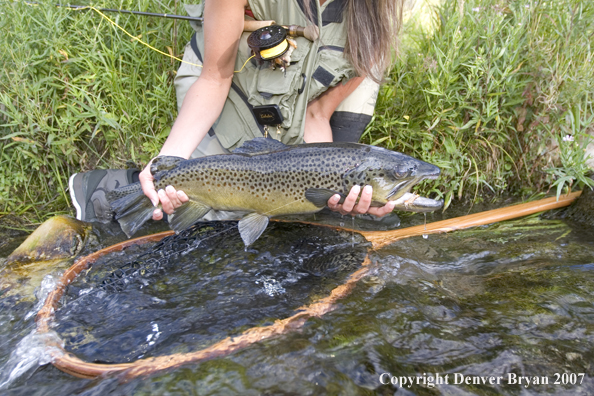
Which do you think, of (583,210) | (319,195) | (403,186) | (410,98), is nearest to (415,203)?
(403,186)

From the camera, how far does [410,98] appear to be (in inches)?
165

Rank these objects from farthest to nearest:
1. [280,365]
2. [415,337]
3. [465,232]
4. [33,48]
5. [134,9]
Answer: [134,9] < [33,48] < [465,232] < [415,337] < [280,365]

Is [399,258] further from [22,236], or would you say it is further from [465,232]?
[22,236]

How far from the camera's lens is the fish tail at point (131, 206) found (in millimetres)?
2936

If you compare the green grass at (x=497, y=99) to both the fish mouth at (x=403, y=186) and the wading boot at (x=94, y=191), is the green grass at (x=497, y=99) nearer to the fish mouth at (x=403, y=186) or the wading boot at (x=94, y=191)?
the fish mouth at (x=403, y=186)

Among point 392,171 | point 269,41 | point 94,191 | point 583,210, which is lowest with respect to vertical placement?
point 583,210

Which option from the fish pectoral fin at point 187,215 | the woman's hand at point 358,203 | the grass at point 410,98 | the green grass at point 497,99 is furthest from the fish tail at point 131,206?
the green grass at point 497,99

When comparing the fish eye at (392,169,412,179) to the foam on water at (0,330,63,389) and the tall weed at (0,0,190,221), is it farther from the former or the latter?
the tall weed at (0,0,190,221)

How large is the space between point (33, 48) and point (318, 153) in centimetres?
320

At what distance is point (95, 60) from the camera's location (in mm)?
4000

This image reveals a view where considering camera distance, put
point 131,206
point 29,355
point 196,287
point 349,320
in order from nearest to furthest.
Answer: point 29,355, point 349,320, point 196,287, point 131,206

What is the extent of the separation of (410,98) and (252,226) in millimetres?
2247

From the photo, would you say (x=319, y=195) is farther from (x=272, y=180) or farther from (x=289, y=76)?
(x=289, y=76)

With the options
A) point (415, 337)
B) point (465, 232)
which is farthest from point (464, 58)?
point (415, 337)
